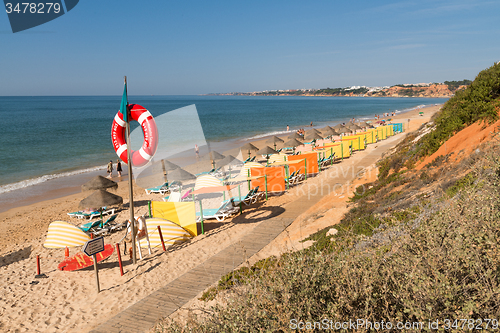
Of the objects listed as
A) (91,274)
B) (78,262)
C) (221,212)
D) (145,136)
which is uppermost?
(145,136)

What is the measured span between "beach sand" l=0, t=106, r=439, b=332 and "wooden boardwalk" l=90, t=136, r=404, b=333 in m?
0.34

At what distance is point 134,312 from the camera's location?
5801 mm

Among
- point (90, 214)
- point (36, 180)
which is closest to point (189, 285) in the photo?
point (90, 214)

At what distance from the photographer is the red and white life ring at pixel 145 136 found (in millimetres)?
7242

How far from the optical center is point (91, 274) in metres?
7.95

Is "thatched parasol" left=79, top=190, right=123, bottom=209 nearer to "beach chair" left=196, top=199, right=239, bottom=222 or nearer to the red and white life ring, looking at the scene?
"beach chair" left=196, top=199, right=239, bottom=222

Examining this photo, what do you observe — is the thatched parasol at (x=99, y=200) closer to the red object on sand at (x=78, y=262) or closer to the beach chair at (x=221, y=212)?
the red object on sand at (x=78, y=262)

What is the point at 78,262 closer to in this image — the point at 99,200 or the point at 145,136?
the point at 99,200

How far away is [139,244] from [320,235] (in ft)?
15.8

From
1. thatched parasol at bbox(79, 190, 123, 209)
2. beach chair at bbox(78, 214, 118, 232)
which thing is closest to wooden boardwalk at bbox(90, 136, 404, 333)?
thatched parasol at bbox(79, 190, 123, 209)

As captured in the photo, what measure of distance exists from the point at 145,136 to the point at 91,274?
12.4ft

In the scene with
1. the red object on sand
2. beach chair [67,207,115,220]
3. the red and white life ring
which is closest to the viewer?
the red and white life ring

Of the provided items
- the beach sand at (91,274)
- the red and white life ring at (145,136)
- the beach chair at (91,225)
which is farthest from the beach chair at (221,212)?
the red and white life ring at (145,136)

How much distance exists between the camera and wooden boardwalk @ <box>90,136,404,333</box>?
5484 millimetres
